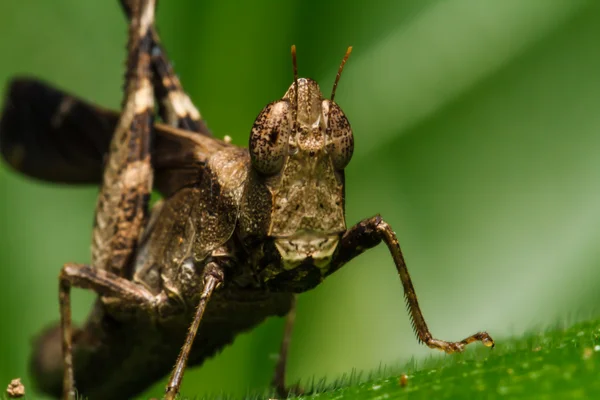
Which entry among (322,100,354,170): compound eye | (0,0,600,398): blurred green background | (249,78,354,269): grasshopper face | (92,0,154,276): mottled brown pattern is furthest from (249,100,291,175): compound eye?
(0,0,600,398): blurred green background

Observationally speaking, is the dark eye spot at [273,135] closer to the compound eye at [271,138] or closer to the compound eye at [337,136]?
the compound eye at [271,138]

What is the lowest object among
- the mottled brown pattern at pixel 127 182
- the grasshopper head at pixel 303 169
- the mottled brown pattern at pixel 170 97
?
the grasshopper head at pixel 303 169

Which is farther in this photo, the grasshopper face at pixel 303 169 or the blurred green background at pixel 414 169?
the blurred green background at pixel 414 169

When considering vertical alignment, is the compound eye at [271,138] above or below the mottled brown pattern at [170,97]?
below

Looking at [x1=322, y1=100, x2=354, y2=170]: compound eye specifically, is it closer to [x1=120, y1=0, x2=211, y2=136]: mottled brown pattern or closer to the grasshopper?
the grasshopper

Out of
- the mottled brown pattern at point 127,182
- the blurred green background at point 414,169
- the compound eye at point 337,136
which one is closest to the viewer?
the compound eye at point 337,136

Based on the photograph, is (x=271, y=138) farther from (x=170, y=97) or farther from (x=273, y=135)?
(x=170, y=97)

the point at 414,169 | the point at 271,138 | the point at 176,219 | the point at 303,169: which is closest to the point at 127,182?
the point at 176,219

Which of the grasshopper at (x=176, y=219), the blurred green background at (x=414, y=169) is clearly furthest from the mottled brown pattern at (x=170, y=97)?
the blurred green background at (x=414, y=169)
